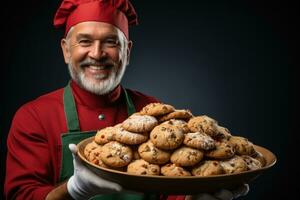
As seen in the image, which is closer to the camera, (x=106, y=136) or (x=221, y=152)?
(x=221, y=152)

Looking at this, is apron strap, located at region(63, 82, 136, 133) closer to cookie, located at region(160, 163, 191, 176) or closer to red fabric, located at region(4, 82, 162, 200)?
red fabric, located at region(4, 82, 162, 200)

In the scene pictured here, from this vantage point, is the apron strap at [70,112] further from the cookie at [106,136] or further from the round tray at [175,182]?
the round tray at [175,182]

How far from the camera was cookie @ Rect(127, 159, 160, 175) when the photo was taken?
1.72 meters

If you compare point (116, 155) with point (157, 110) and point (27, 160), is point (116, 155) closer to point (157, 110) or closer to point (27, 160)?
point (157, 110)

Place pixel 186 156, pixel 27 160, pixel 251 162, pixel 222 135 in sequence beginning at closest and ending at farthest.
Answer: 1. pixel 186 156
2. pixel 251 162
3. pixel 222 135
4. pixel 27 160

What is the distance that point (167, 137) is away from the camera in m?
1.76

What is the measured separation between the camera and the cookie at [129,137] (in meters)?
1.83

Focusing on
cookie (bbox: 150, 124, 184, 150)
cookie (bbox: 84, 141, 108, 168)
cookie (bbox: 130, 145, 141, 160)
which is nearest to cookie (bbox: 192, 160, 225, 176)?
cookie (bbox: 150, 124, 184, 150)

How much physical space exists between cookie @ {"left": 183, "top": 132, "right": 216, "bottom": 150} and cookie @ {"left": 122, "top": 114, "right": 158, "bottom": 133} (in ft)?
0.50

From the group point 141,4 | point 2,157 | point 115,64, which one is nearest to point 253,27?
point 141,4

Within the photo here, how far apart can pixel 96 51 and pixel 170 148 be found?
0.85 metres

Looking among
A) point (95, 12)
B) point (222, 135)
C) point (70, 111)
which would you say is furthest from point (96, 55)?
point (222, 135)

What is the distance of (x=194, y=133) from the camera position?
5.99 ft

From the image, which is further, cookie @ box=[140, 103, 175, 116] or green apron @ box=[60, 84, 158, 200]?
green apron @ box=[60, 84, 158, 200]
